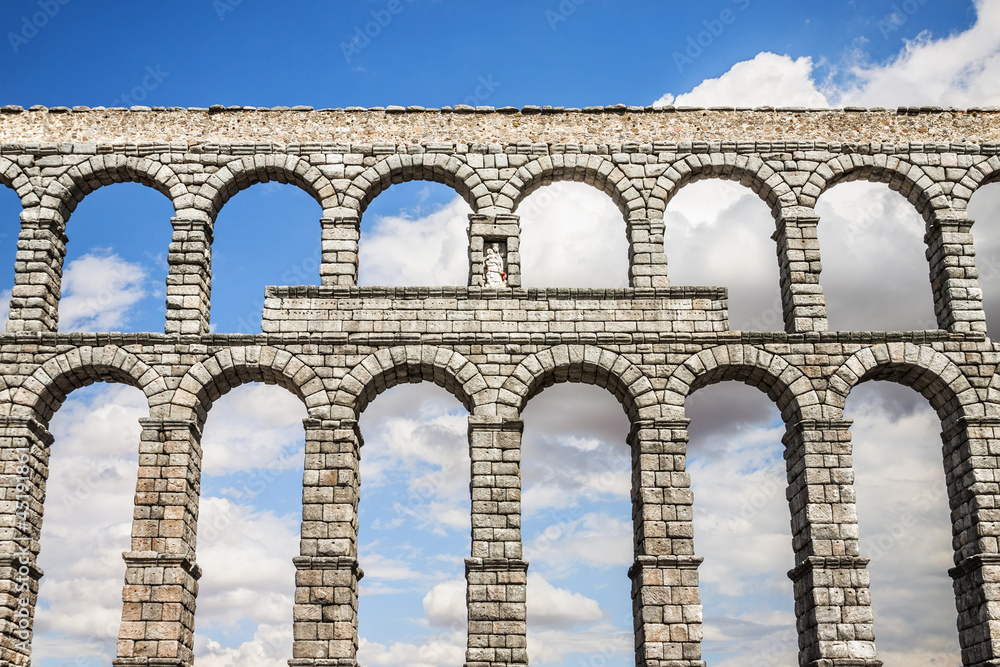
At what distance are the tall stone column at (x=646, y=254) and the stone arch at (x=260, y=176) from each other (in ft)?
18.7

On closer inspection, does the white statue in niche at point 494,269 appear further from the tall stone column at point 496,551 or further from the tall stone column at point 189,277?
the tall stone column at point 189,277

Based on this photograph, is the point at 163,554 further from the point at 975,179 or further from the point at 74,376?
the point at 975,179

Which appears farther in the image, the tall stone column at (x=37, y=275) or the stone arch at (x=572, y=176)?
the stone arch at (x=572, y=176)

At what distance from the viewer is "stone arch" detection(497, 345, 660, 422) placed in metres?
18.7

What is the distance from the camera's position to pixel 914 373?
19344mm

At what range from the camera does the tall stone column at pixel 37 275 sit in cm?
1944

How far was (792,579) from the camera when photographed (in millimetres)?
18594

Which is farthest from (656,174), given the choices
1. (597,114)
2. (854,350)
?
(854,350)

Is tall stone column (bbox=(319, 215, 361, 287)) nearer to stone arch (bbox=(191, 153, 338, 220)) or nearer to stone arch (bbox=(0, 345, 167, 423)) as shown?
stone arch (bbox=(191, 153, 338, 220))

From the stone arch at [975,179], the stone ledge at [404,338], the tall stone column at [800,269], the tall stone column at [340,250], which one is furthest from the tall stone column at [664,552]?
the stone arch at [975,179]

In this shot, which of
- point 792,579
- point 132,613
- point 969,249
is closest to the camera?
point 132,613

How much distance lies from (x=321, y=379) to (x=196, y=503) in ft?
10.0

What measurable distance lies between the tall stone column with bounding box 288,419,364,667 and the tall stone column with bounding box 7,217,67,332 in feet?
18.2

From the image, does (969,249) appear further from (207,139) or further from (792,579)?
(207,139)
